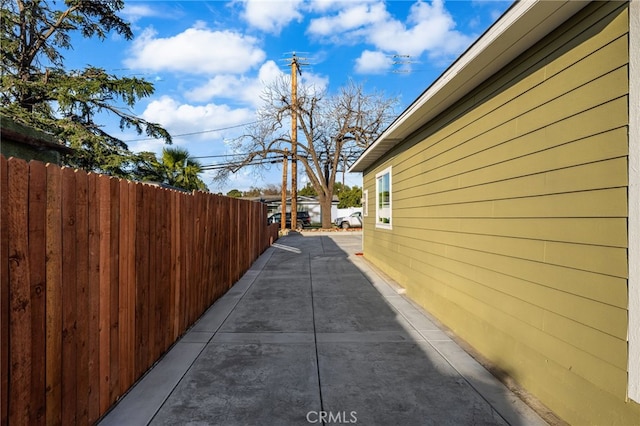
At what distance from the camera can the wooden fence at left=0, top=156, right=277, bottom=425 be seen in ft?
5.24

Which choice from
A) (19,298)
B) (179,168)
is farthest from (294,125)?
(19,298)

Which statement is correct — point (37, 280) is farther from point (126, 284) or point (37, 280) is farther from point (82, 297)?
point (126, 284)

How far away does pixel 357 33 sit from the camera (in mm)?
9320

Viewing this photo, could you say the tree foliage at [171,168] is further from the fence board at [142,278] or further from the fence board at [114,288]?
the fence board at [114,288]

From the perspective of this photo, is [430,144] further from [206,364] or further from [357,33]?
[357,33]

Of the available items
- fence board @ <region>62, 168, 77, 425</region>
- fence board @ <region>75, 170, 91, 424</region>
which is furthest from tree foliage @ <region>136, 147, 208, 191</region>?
fence board @ <region>62, 168, 77, 425</region>

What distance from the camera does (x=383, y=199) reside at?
27.6ft

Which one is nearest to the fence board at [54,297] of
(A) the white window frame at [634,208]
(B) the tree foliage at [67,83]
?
(A) the white window frame at [634,208]

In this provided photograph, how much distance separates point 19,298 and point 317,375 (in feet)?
7.34

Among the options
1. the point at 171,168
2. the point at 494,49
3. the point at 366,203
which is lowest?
the point at 366,203

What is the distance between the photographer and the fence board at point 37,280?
169 cm

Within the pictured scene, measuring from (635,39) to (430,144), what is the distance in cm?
327

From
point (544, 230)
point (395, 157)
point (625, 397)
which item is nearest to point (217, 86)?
point (395, 157)

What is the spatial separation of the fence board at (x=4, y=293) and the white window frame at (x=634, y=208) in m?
3.11
